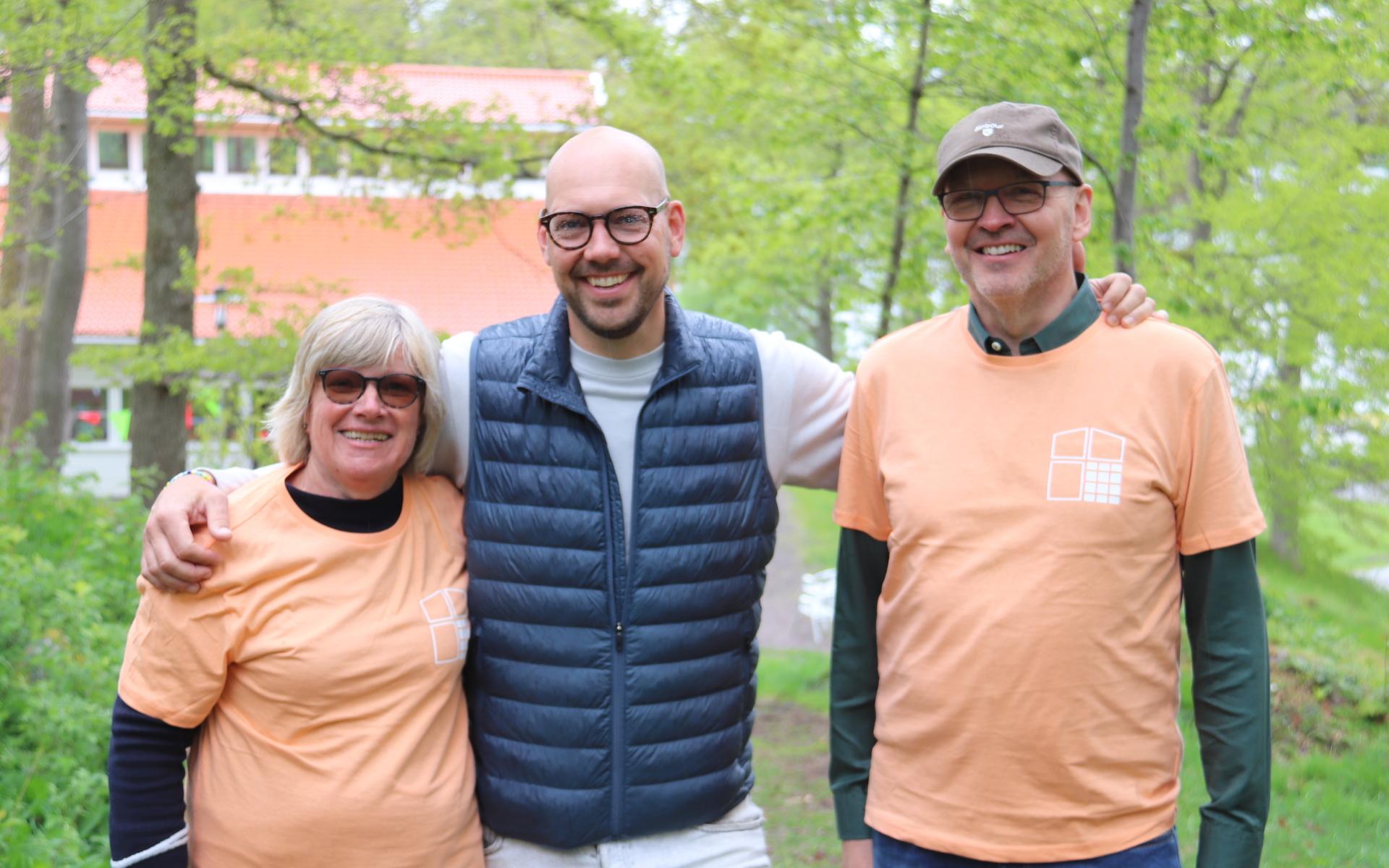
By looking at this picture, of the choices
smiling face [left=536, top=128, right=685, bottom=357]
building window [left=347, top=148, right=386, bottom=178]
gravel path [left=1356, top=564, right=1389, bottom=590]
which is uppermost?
building window [left=347, top=148, right=386, bottom=178]

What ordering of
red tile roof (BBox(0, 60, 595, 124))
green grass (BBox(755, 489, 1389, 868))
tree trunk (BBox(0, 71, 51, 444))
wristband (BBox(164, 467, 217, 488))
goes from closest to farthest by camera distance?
1. wristband (BBox(164, 467, 217, 488))
2. green grass (BBox(755, 489, 1389, 868))
3. tree trunk (BBox(0, 71, 51, 444))
4. red tile roof (BBox(0, 60, 595, 124))

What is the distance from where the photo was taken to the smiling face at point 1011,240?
2738 millimetres

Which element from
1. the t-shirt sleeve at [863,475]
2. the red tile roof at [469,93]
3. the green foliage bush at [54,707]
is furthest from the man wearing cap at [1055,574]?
the red tile roof at [469,93]

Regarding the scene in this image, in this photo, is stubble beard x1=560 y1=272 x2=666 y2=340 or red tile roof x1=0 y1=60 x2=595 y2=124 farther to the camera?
red tile roof x1=0 y1=60 x2=595 y2=124

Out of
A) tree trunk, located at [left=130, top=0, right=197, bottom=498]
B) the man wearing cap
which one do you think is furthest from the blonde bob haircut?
tree trunk, located at [left=130, top=0, right=197, bottom=498]

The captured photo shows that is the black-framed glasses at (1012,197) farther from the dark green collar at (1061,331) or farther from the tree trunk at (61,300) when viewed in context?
the tree trunk at (61,300)

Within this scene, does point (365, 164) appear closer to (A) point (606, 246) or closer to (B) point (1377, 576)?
(A) point (606, 246)

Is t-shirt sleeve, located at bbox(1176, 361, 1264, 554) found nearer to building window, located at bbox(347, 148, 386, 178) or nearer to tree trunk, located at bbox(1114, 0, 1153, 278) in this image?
tree trunk, located at bbox(1114, 0, 1153, 278)

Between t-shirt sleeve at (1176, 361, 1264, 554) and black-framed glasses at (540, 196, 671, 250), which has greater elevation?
black-framed glasses at (540, 196, 671, 250)

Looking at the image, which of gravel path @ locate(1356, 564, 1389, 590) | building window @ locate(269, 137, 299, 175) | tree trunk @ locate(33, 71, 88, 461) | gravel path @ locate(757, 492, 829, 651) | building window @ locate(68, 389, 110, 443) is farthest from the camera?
building window @ locate(68, 389, 110, 443)

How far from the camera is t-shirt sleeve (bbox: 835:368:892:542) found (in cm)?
292

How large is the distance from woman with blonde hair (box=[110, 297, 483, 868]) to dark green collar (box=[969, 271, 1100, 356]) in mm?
1307

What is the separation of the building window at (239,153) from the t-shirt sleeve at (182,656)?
21296 millimetres

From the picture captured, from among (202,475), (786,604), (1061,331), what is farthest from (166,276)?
(786,604)
